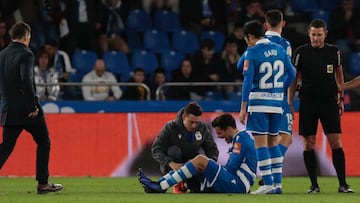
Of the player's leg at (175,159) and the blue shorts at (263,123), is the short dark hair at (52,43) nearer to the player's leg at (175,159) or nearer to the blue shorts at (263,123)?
the player's leg at (175,159)

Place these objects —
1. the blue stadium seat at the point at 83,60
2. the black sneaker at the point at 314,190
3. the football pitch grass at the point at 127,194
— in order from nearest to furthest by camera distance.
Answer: the football pitch grass at the point at 127,194
the black sneaker at the point at 314,190
the blue stadium seat at the point at 83,60

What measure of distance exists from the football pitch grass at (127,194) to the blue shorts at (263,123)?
852 mm

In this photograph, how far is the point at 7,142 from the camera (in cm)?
1536

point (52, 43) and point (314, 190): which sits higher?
point (52, 43)

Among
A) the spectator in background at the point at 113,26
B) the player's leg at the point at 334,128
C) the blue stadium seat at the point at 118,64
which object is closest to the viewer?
the player's leg at the point at 334,128

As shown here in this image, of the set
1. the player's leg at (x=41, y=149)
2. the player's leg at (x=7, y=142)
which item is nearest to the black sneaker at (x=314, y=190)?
the player's leg at (x=41, y=149)

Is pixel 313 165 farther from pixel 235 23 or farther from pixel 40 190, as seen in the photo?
pixel 235 23

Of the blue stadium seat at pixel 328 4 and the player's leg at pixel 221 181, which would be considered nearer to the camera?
the player's leg at pixel 221 181

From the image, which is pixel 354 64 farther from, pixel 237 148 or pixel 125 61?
pixel 237 148

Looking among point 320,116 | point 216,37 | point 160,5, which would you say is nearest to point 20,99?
point 320,116

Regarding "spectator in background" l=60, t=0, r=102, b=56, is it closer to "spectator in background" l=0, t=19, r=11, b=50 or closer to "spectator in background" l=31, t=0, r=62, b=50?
"spectator in background" l=31, t=0, r=62, b=50

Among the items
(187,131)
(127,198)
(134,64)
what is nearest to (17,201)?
(127,198)

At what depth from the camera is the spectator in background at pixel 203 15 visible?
27.3m

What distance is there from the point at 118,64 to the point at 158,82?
2131 mm
